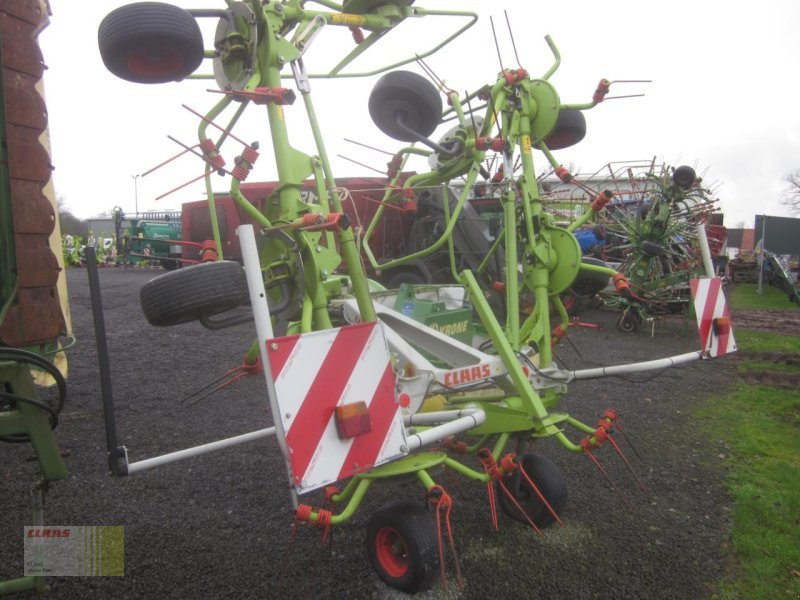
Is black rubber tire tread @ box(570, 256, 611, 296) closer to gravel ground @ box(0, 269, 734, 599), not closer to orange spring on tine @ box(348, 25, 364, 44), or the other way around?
gravel ground @ box(0, 269, 734, 599)

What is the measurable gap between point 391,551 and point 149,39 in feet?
7.81

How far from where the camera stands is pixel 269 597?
2404mm

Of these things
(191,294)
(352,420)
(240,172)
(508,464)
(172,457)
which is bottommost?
(508,464)

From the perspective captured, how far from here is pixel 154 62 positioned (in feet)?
7.97

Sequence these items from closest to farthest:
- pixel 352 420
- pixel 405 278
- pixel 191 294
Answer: pixel 352 420, pixel 191 294, pixel 405 278

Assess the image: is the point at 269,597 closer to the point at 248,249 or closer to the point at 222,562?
the point at 222,562

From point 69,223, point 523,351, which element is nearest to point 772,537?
point 523,351

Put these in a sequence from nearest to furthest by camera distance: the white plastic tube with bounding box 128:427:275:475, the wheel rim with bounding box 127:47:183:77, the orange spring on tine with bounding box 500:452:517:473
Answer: the white plastic tube with bounding box 128:427:275:475 → the wheel rim with bounding box 127:47:183:77 → the orange spring on tine with bounding box 500:452:517:473

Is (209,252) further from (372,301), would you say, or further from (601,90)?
(601,90)

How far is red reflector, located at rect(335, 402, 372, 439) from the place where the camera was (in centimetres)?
194

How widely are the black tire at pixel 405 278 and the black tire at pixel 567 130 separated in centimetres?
536

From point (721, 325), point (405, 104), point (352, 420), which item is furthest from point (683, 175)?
point (352, 420)

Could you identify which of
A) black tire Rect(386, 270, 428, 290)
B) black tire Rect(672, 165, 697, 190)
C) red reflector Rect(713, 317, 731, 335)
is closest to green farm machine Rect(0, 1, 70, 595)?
red reflector Rect(713, 317, 731, 335)

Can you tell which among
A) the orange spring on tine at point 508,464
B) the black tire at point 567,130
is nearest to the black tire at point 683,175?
the black tire at point 567,130
